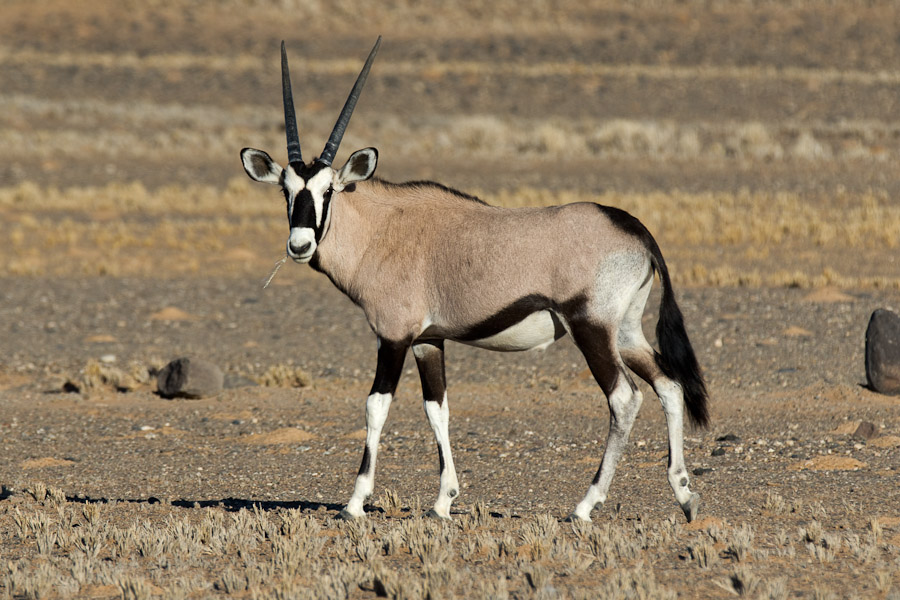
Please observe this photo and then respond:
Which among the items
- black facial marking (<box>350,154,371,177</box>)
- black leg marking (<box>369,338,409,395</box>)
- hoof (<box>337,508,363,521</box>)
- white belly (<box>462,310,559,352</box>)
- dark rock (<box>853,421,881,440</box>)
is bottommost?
dark rock (<box>853,421,881,440</box>)

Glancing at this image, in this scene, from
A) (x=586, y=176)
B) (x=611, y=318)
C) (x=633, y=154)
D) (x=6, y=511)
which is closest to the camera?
(x=611, y=318)

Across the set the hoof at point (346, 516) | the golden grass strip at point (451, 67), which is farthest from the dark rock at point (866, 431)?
the golden grass strip at point (451, 67)

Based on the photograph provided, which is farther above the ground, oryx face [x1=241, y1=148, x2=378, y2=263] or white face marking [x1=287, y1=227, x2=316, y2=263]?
oryx face [x1=241, y1=148, x2=378, y2=263]

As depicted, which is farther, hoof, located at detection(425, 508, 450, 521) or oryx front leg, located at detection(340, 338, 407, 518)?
hoof, located at detection(425, 508, 450, 521)

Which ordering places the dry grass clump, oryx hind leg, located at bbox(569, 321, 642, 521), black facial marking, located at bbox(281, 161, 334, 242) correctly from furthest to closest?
black facial marking, located at bbox(281, 161, 334, 242)
oryx hind leg, located at bbox(569, 321, 642, 521)
the dry grass clump

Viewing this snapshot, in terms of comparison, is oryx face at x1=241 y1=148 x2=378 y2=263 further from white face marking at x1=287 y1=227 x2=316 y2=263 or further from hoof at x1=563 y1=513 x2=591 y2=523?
hoof at x1=563 y1=513 x2=591 y2=523

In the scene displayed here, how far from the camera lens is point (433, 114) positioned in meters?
49.2

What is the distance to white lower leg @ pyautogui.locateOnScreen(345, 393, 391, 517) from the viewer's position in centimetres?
778

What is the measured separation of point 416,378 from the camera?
14258 mm

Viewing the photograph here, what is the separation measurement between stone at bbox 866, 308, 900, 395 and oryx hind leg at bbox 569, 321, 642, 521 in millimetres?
5934

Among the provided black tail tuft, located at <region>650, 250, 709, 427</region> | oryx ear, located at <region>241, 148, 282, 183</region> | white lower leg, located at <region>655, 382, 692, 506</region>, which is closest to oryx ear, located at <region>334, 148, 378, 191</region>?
oryx ear, located at <region>241, 148, 282, 183</region>

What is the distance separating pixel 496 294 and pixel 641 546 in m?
1.68

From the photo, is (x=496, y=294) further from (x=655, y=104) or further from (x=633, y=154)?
(x=655, y=104)

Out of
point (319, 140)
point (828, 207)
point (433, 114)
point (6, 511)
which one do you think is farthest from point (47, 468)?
point (433, 114)
